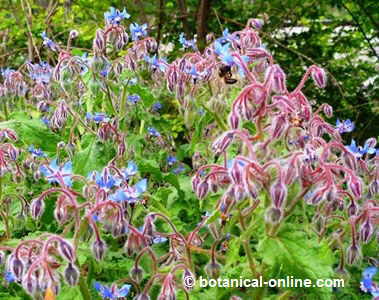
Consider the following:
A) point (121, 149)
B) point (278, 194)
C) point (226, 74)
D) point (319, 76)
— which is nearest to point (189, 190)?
point (121, 149)

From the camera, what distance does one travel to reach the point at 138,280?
1689mm

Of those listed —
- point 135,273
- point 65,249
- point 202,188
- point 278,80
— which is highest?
point 278,80

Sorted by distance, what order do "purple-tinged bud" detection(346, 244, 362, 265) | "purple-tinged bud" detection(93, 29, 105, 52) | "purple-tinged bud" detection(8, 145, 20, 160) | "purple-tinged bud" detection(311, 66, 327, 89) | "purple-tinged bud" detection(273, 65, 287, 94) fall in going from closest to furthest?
"purple-tinged bud" detection(273, 65, 287, 94) → "purple-tinged bud" detection(346, 244, 362, 265) → "purple-tinged bud" detection(311, 66, 327, 89) → "purple-tinged bud" detection(8, 145, 20, 160) → "purple-tinged bud" detection(93, 29, 105, 52)

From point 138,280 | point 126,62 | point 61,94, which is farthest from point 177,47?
point 138,280

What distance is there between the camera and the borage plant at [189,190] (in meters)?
1.51

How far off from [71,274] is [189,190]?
34.4 inches

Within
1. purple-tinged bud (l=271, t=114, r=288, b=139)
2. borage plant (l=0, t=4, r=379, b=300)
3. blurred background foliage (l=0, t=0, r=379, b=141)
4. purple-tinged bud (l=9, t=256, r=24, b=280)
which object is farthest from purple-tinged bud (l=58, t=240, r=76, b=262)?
blurred background foliage (l=0, t=0, r=379, b=141)

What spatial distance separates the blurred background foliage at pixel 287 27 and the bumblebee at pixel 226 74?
225cm

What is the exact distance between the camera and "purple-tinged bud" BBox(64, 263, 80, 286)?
1470 mm

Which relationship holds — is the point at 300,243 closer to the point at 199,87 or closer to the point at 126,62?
the point at 199,87

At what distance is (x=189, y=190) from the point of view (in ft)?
7.54

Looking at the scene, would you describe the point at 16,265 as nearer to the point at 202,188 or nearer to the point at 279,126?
the point at 202,188

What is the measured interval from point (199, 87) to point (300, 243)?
80cm

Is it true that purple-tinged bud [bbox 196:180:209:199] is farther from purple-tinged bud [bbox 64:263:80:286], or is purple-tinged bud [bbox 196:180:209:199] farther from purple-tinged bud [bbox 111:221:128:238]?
purple-tinged bud [bbox 64:263:80:286]
